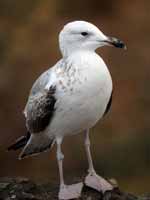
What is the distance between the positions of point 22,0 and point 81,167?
207 centimetres

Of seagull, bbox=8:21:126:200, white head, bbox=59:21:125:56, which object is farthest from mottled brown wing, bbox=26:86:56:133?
white head, bbox=59:21:125:56

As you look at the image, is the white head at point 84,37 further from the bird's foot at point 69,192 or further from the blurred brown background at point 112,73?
the blurred brown background at point 112,73

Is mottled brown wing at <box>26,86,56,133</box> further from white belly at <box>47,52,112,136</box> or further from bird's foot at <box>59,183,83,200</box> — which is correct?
bird's foot at <box>59,183,83,200</box>

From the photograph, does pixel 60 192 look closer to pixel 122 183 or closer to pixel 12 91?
pixel 122 183

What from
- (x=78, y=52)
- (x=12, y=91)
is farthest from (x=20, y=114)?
(x=78, y=52)

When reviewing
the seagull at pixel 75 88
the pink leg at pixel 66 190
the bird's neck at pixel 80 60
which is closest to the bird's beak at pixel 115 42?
the seagull at pixel 75 88

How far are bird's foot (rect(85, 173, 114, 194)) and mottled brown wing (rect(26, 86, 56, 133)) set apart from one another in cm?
37

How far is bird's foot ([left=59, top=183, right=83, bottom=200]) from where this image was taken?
17.6 feet

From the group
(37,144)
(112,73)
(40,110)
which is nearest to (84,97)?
(40,110)

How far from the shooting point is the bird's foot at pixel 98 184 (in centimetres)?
541

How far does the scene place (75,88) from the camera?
16.8 feet

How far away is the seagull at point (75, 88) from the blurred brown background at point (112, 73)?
2.32 meters

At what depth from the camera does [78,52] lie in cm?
523

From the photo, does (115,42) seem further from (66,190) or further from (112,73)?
(112,73)
